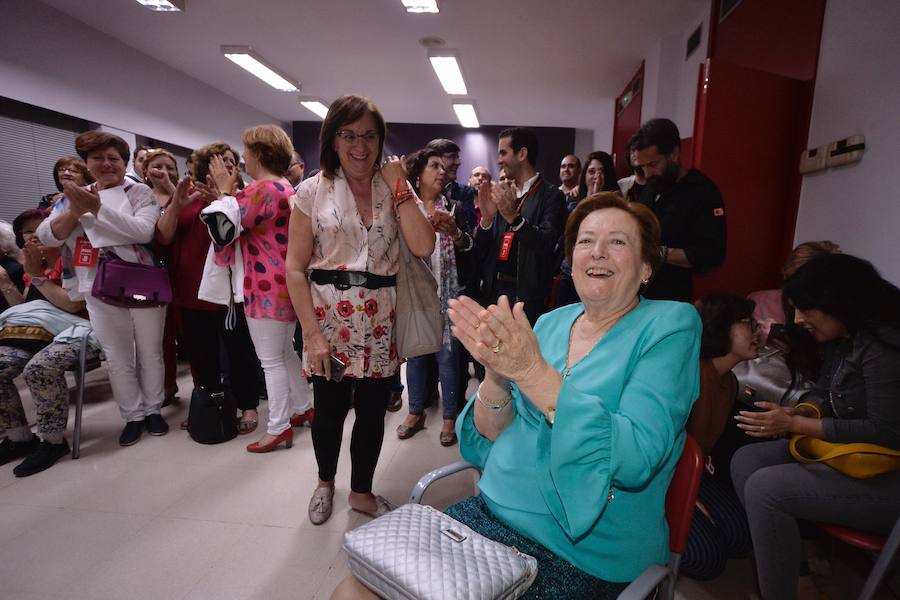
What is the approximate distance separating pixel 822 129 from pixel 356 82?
573 cm

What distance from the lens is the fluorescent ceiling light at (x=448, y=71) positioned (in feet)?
16.3

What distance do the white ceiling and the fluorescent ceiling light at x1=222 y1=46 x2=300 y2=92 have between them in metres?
0.09

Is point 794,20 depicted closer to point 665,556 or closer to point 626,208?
point 626,208

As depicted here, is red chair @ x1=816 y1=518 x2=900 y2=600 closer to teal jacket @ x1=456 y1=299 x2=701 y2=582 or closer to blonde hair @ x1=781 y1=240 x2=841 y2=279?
teal jacket @ x1=456 y1=299 x2=701 y2=582

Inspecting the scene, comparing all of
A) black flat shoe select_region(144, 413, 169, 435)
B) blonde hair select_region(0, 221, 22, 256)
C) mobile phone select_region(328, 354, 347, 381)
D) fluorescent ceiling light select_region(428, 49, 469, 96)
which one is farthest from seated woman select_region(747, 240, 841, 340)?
blonde hair select_region(0, 221, 22, 256)

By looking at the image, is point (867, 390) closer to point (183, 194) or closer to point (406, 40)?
point (183, 194)

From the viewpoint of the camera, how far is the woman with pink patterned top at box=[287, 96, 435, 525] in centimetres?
154

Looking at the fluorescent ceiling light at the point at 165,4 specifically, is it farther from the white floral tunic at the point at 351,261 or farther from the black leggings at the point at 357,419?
the black leggings at the point at 357,419

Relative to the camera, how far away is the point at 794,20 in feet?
9.16

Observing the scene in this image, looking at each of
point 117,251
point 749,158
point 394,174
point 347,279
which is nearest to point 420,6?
point 749,158

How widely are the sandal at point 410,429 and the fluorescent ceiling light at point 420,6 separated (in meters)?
3.64

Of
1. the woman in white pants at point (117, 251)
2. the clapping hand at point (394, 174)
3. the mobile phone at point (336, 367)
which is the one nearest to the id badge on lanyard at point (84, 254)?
the woman in white pants at point (117, 251)

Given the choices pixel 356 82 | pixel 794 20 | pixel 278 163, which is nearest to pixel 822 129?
pixel 794 20

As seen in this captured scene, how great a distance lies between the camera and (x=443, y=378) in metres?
2.61
